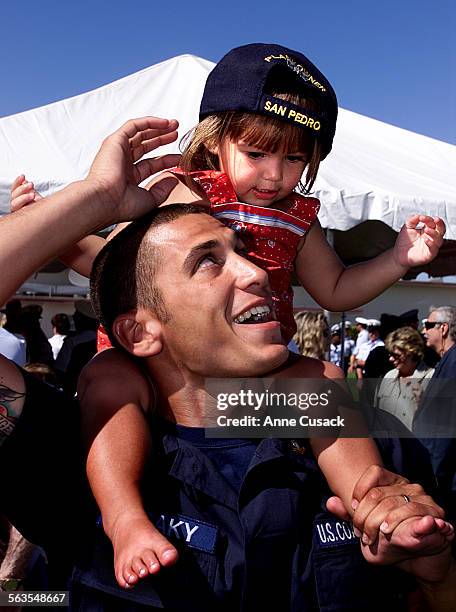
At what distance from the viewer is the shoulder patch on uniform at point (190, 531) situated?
128 centimetres

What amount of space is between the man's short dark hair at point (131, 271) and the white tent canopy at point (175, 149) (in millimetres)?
2447

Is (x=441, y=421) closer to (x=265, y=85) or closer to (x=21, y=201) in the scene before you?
(x=265, y=85)

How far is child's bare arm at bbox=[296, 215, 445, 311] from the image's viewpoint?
1793 millimetres

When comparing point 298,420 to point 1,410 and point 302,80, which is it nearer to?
point 1,410

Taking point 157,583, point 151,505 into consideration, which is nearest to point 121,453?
point 151,505

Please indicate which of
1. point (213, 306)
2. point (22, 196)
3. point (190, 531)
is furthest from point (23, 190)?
point (190, 531)

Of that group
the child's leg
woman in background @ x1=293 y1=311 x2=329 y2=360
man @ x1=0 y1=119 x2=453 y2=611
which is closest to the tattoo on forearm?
man @ x1=0 y1=119 x2=453 y2=611

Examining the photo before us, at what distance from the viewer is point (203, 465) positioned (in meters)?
1.35

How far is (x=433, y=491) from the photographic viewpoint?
1478mm

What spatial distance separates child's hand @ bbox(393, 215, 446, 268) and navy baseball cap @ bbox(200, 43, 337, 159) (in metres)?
0.34

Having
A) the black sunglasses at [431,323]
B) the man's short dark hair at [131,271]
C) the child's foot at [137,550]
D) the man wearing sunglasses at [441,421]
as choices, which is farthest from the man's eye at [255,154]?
the black sunglasses at [431,323]

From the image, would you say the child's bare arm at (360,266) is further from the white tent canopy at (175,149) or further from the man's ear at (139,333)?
the white tent canopy at (175,149)

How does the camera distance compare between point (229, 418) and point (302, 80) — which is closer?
point (229, 418)

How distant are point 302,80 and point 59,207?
725mm
